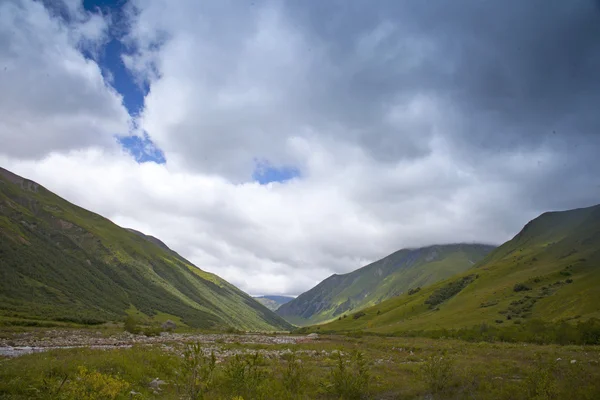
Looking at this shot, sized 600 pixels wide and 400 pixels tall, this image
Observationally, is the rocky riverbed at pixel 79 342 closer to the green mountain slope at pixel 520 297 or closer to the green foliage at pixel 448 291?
the green mountain slope at pixel 520 297

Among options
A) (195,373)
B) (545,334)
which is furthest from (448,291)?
(195,373)

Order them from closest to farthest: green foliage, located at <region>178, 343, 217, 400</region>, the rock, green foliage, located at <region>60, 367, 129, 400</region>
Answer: green foliage, located at <region>60, 367, 129, 400</region>
green foliage, located at <region>178, 343, 217, 400</region>
the rock

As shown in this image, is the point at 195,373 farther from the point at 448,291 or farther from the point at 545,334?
the point at 448,291

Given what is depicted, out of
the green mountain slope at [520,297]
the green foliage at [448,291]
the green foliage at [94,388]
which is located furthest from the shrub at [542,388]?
the green foliage at [448,291]

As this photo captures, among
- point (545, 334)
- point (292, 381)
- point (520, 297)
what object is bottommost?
point (545, 334)

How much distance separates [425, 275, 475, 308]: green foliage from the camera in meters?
130

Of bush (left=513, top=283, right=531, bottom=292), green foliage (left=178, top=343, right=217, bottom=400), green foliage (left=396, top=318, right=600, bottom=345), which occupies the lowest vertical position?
green foliage (left=396, top=318, right=600, bottom=345)

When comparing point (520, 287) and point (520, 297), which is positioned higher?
point (520, 287)

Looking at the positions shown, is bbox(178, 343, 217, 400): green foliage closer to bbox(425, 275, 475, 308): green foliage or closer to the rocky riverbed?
the rocky riverbed

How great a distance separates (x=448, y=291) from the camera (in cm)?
13575

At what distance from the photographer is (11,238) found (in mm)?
178375

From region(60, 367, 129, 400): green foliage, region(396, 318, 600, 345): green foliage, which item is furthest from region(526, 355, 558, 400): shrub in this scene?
region(396, 318, 600, 345): green foliage

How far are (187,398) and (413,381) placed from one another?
13.5 meters

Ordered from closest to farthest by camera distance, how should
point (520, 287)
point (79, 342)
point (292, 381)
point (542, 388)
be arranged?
point (542, 388) < point (292, 381) < point (79, 342) < point (520, 287)
